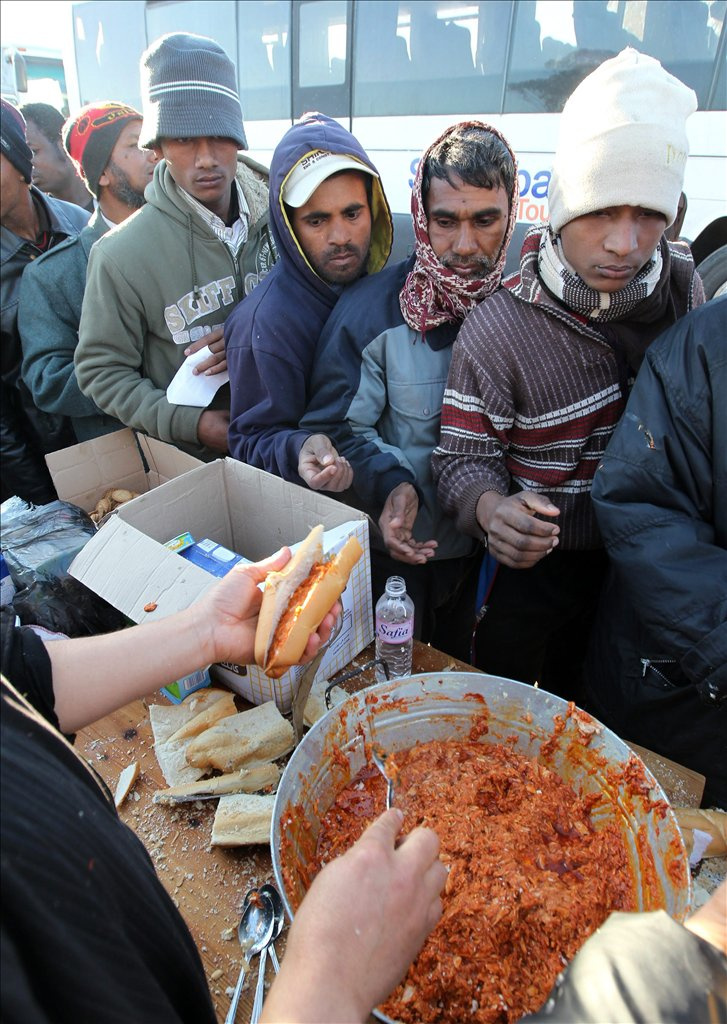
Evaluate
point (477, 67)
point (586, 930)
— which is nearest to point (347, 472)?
point (586, 930)

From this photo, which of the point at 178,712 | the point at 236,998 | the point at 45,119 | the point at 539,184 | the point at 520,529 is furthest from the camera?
the point at 539,184

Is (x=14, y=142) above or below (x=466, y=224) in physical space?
above

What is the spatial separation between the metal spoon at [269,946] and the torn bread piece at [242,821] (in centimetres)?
10

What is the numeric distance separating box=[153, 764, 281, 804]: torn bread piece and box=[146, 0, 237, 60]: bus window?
8906 millimetres

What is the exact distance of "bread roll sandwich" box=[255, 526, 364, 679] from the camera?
4.19ft

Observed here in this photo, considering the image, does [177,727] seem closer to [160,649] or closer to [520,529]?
[160,649]

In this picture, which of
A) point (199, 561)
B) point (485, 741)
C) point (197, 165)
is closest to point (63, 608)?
point (199, 561)

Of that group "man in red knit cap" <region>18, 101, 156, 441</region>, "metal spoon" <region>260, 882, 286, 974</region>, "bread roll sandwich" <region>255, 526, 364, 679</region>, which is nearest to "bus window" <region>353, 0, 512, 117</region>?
"man in red knit cap" <region>18, 101, 156, 441</region>

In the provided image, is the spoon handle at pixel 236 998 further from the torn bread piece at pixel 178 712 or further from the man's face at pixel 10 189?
the man's face at pixel 10 189

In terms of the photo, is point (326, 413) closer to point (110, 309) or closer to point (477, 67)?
point (110, 309)

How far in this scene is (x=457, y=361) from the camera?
1913mm

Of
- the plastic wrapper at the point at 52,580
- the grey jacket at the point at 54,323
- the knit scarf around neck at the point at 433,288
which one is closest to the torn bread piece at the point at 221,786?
the plastic wrapper at the point at 52,580

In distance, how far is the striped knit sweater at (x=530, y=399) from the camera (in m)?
1.82

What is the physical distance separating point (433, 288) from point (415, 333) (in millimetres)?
165
